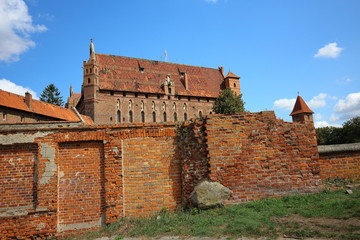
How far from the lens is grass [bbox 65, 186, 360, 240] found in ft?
13.8

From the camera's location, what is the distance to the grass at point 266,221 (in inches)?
166

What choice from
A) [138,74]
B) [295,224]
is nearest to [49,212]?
[295,224]

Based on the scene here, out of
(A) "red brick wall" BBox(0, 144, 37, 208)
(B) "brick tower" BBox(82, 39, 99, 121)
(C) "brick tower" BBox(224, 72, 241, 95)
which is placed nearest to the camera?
(A) "red brick wall" BBox(0, 144, 37, 208)

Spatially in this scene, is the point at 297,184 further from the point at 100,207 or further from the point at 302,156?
the point at 100,207

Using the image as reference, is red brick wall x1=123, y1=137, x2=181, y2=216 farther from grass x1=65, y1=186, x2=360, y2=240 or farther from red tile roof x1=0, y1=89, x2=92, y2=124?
red tile roof x1=0, y1=89, x2=92, y2=124

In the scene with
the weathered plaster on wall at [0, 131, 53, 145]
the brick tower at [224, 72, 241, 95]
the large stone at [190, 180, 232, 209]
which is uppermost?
the brick tower at [224, 72, 241, 95]

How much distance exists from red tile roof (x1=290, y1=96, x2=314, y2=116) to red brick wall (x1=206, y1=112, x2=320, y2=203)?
4272 cm

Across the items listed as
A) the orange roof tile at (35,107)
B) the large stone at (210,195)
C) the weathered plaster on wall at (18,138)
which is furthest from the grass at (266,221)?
the orange roof tile at (35,107)

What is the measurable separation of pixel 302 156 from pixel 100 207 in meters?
5.33

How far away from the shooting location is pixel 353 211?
15.1 feet

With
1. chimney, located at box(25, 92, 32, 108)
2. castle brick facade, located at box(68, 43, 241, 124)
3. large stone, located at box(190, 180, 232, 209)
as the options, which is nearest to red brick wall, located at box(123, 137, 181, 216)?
large stone, located at box(190, 180, 232, 209)

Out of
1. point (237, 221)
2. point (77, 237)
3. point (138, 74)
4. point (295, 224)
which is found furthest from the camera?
point (138, 74)

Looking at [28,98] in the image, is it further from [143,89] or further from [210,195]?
[210,195]

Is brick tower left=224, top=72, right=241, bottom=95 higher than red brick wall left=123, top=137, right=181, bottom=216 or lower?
higher
